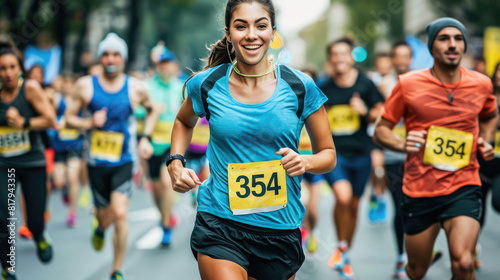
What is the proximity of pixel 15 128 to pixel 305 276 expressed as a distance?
301cm

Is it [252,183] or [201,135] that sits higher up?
[252,183]

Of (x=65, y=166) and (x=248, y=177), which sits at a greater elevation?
(x=248, y=177)

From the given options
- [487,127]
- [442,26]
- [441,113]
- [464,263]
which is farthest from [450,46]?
[464,263]

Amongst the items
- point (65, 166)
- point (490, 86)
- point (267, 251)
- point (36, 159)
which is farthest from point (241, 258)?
point (65, 166)

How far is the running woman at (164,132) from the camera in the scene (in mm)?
8617

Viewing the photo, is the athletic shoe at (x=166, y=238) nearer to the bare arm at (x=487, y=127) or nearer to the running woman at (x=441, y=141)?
the running woman at (x=441, y=141)

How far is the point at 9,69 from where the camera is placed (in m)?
6.14

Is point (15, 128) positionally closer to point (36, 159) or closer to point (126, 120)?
point (36, 159)

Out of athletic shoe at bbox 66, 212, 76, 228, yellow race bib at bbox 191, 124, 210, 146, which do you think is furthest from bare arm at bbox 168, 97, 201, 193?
athletic shoe at bbox 66, 212, 76, 228

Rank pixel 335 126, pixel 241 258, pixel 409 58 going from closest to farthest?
pixel 241 258 < pixel 335 126 < pixel 409 58

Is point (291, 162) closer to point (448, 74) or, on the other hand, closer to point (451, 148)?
point (451, 148)

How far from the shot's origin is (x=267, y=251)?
3609 mm

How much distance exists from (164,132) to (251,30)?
6.14 m

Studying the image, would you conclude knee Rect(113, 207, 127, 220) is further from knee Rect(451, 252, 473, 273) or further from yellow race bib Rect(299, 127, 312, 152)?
knee Rect(451, 252, 473, 273)
